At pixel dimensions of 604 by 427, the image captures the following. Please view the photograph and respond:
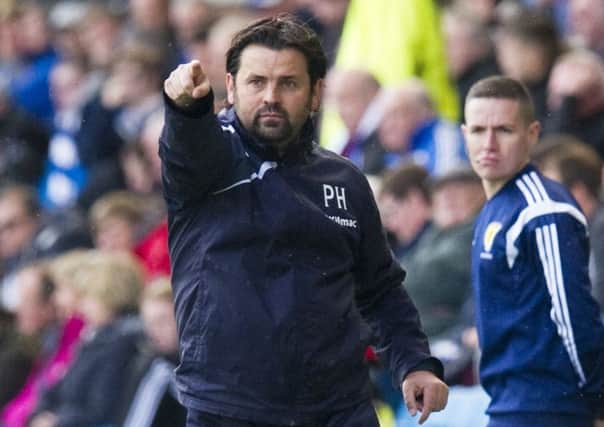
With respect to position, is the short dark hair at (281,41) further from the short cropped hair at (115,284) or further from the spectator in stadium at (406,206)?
the short cropped hair at (115,284)

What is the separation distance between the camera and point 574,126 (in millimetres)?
10586

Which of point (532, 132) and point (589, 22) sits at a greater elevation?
point (532, 132)

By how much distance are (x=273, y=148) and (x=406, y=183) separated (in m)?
4.49

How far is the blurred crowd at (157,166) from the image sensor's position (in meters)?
9.81

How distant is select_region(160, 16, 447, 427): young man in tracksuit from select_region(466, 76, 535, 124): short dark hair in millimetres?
1312

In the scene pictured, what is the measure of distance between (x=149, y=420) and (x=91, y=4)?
9.21 meters

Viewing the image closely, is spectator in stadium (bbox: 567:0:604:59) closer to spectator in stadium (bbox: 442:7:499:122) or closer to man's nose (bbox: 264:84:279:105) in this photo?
spectator in stadium (bbox: 442:7:499:122)

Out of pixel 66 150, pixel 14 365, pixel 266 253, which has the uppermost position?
pixel 266 253

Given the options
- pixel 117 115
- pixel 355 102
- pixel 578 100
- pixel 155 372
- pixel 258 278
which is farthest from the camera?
pixel 117 115

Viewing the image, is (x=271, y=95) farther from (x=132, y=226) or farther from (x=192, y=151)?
(x=132, y=226)

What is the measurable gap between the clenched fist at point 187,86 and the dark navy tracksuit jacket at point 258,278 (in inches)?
4.6

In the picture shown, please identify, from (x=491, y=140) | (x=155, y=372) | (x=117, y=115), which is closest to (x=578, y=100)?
(x=155, y=372)

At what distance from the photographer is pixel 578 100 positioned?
10500mm

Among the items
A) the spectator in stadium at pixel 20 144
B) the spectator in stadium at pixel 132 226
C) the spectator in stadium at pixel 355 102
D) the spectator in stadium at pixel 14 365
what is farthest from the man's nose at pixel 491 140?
the spectator in stadium at pixel 20 144
